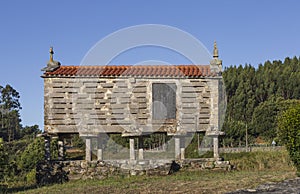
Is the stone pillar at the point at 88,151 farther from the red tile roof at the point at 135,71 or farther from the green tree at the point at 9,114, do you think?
the green tree at the point at 9,114

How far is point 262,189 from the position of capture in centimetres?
1066

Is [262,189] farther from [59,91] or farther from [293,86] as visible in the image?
[293,86]

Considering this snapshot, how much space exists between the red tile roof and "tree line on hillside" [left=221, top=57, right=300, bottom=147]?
2776 cm

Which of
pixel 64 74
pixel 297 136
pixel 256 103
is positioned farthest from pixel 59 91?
pixel 256 103

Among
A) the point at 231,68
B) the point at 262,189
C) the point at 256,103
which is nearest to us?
the point at 262,189

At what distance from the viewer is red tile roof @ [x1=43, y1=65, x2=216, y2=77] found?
19.5 m

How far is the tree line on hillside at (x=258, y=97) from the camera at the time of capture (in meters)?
48.9

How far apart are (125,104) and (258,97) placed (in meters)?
49.3

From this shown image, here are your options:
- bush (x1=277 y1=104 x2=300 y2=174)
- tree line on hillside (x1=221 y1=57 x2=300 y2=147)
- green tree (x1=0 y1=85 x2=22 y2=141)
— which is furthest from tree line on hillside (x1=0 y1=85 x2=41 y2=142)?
bush (x1=277 y1=104 x2=300 y2=174)

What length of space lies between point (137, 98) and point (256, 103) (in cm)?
4629

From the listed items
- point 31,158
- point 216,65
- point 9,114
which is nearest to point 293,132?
point 216,65

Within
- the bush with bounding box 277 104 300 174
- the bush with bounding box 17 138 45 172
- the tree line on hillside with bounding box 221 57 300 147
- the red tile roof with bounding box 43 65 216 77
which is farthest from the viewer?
the tree line on hillside with bounding box 221 57 300 147

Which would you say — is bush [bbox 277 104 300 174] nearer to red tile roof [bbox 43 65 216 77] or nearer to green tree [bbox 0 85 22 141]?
red tile roof [bbox 43 65 216 77]

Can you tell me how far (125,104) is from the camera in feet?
64.2
